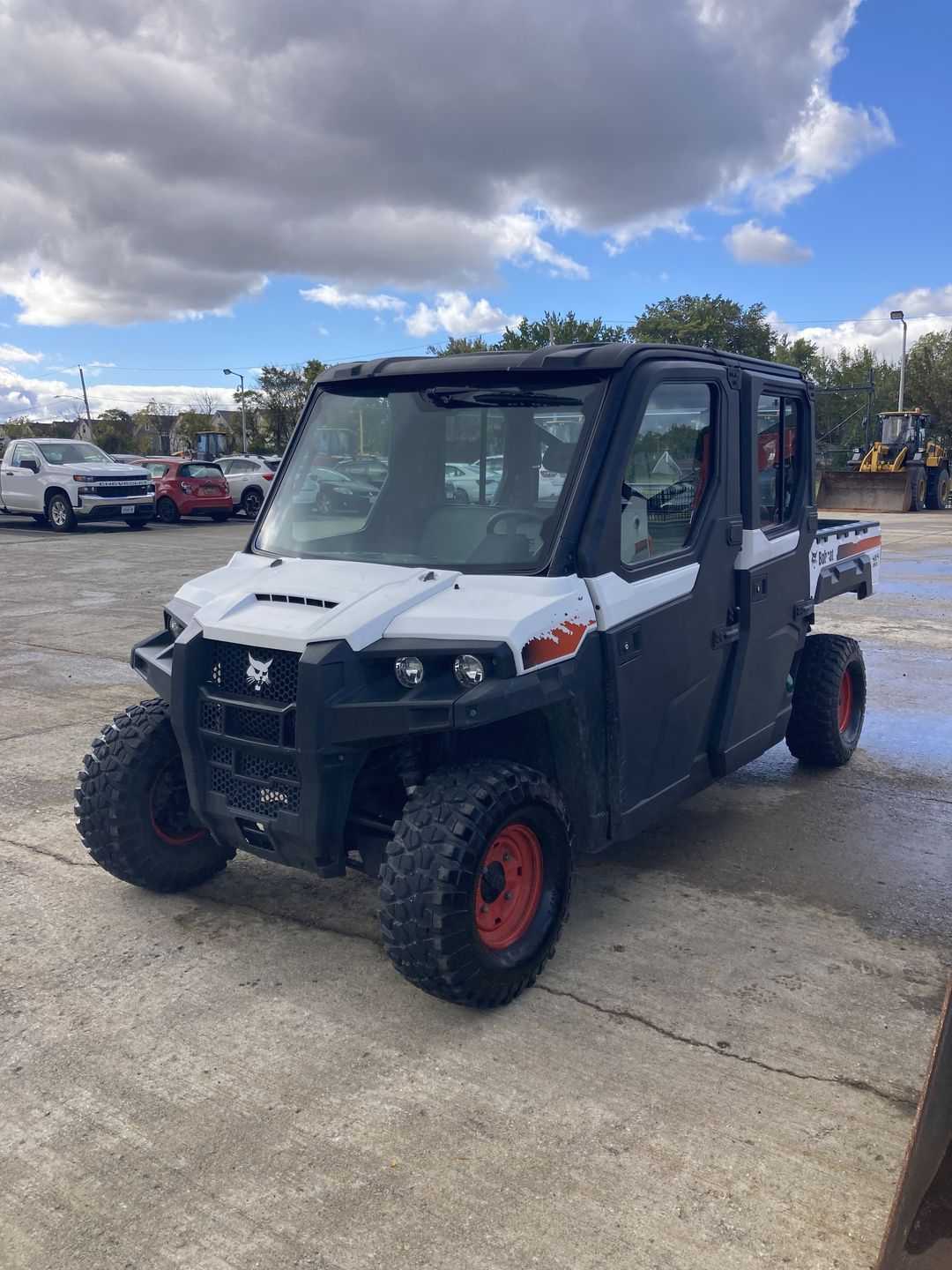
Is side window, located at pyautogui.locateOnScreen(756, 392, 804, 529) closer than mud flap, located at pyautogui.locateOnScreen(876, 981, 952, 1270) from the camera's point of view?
No

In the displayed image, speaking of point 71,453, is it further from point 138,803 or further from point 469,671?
point 469,671

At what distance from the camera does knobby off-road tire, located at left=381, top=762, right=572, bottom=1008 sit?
316 cm

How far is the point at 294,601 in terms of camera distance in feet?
11.7

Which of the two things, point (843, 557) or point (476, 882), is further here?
point (843, 557)

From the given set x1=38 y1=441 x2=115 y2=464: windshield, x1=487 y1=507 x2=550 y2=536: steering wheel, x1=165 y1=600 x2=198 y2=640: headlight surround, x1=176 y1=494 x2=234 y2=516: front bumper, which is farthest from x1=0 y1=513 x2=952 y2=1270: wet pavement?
x1=176 y1=494 x2=234 y2=516: front bumper

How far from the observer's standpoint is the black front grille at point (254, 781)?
11.2ft

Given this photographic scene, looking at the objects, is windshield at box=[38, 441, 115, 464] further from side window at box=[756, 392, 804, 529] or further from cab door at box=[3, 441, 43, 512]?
side window at box=[756, 392, 804, 529]

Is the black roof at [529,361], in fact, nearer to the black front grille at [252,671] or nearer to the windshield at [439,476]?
the windshield at [439,476]

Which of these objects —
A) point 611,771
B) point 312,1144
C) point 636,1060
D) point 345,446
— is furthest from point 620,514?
point 312,1144

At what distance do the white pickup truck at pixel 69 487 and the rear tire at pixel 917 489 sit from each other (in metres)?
19.1

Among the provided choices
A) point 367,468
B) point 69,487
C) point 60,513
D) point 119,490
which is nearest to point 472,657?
point 367,468

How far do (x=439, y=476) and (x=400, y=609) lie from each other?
33.6 inches

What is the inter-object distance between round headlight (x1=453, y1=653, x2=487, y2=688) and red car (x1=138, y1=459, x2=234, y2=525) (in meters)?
23.3

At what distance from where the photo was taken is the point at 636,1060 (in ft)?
10.3
